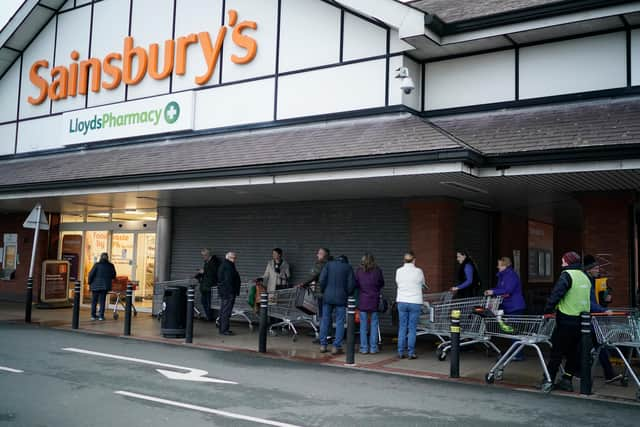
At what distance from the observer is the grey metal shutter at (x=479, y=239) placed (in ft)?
48.9

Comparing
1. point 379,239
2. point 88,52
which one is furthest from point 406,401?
point 88,52

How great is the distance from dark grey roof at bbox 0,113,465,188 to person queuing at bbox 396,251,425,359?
2162 millimetres

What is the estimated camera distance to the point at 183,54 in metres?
16.3

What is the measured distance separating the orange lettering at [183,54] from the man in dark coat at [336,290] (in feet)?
24.8

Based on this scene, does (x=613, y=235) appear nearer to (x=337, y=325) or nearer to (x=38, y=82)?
(x=337, y=325)

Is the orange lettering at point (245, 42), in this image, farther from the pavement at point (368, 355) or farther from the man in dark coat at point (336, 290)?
the pavement at point (368, 355)

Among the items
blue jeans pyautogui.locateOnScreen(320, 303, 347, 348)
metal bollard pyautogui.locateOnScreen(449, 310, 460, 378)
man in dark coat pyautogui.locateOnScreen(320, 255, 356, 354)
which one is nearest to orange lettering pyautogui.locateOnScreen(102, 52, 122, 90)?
man in dark coat pyautogui.locateOnScreen(320, 255, 356, 354)

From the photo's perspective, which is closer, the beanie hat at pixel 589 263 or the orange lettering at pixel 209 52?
the beanie hat at pixel 589 263

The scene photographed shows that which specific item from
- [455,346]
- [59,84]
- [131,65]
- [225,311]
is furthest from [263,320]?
[59,84]

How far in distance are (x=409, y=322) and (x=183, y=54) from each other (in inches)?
374

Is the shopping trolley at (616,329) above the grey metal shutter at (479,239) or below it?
below

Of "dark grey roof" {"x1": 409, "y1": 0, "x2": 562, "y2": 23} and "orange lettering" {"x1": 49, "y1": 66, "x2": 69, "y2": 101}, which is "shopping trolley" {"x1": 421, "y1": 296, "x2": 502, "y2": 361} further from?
"orange lettering" {"x1": 49, "y1": 66, "x2": 69, "y2": 101}

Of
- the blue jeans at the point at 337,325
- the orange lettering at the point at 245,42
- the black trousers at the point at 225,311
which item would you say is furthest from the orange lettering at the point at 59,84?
the blue jeans at the point at 337,325

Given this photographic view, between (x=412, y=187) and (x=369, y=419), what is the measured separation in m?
6.26
